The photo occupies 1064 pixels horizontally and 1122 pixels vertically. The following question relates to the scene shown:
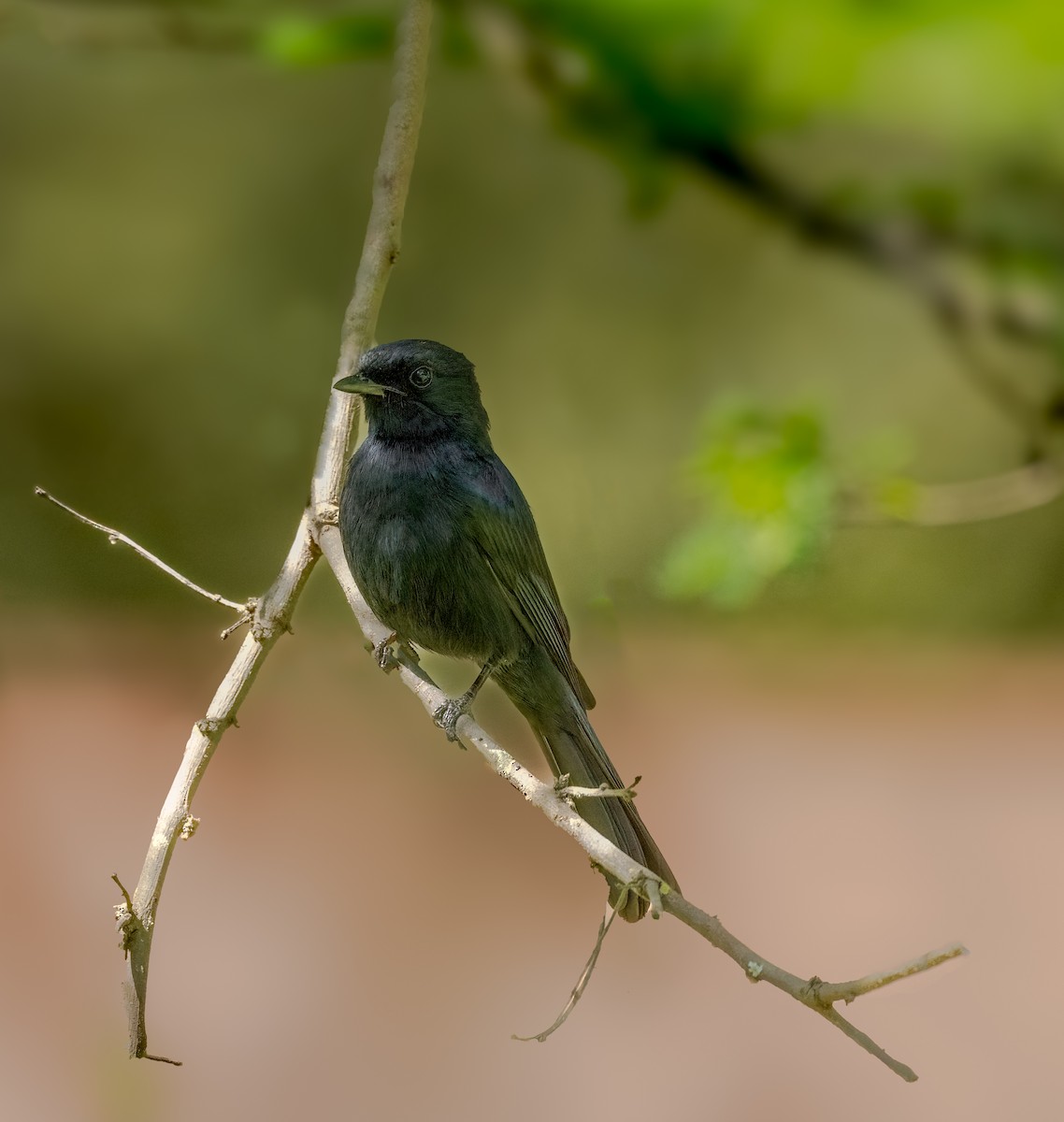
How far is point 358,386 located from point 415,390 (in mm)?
235

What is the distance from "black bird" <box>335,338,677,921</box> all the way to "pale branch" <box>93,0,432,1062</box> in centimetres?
8

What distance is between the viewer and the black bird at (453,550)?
3287 mm

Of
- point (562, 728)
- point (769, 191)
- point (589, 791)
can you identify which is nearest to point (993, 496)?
point (769, 191)

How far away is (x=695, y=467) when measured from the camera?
4.12 metres

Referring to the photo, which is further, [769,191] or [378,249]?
[769,191]

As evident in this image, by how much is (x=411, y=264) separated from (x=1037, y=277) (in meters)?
2.70

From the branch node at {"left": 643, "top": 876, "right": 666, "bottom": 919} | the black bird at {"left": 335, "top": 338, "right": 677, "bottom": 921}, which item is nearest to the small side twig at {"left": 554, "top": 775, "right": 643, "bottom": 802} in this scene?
the branch node at {"left": 643, "top": 876, "right": 666, "bottom": 919}

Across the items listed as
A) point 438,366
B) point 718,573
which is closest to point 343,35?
point 438,366

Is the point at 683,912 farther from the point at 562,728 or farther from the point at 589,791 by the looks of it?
the point at 562,728

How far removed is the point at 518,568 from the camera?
11.3ft

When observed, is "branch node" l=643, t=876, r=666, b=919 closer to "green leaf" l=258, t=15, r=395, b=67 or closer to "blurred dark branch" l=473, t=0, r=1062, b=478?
"blurred dark branch" l=473, t=0, r=1062, b=478

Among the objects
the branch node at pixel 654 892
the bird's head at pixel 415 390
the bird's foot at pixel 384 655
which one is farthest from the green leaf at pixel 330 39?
the branch node at pixel 654 892

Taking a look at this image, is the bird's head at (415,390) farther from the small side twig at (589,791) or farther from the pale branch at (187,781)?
the small side twig at (589,791)

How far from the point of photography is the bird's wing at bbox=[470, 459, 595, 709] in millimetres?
3381
